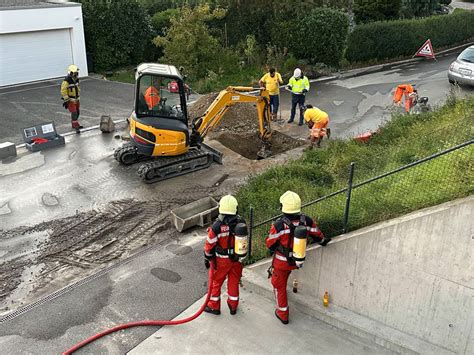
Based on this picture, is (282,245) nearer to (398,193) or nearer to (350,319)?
(350,319)

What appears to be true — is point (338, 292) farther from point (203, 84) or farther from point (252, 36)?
point (252, 36)

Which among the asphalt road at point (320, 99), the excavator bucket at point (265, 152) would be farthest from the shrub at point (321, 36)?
the excavator bucket at point (265, 152)

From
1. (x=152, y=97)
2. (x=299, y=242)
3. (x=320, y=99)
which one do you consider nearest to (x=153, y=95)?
(x=152, y=97)

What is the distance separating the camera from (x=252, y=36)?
2256cm

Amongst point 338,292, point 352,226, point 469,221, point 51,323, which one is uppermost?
point 469,221

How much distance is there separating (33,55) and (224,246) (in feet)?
56.5

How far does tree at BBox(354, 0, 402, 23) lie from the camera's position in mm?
26656

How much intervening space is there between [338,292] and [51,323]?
13.6 feet

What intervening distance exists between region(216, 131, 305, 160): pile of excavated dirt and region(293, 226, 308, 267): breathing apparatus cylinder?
7.07 m

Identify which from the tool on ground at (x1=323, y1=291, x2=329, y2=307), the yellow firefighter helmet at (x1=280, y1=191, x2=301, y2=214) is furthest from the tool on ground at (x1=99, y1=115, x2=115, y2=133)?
the tool on ground at (x1=323, y1=291, x2=329, y2=307)

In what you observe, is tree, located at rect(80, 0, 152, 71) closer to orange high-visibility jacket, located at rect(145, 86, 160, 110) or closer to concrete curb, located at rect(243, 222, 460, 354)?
orange high-visibility jacket, located at rect(145, 86, 160, 110)

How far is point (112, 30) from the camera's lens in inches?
891

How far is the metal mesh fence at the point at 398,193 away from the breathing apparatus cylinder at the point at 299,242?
898 millimetres

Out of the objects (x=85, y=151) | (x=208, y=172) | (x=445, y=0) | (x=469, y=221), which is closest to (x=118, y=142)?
(x=85, y=151)
